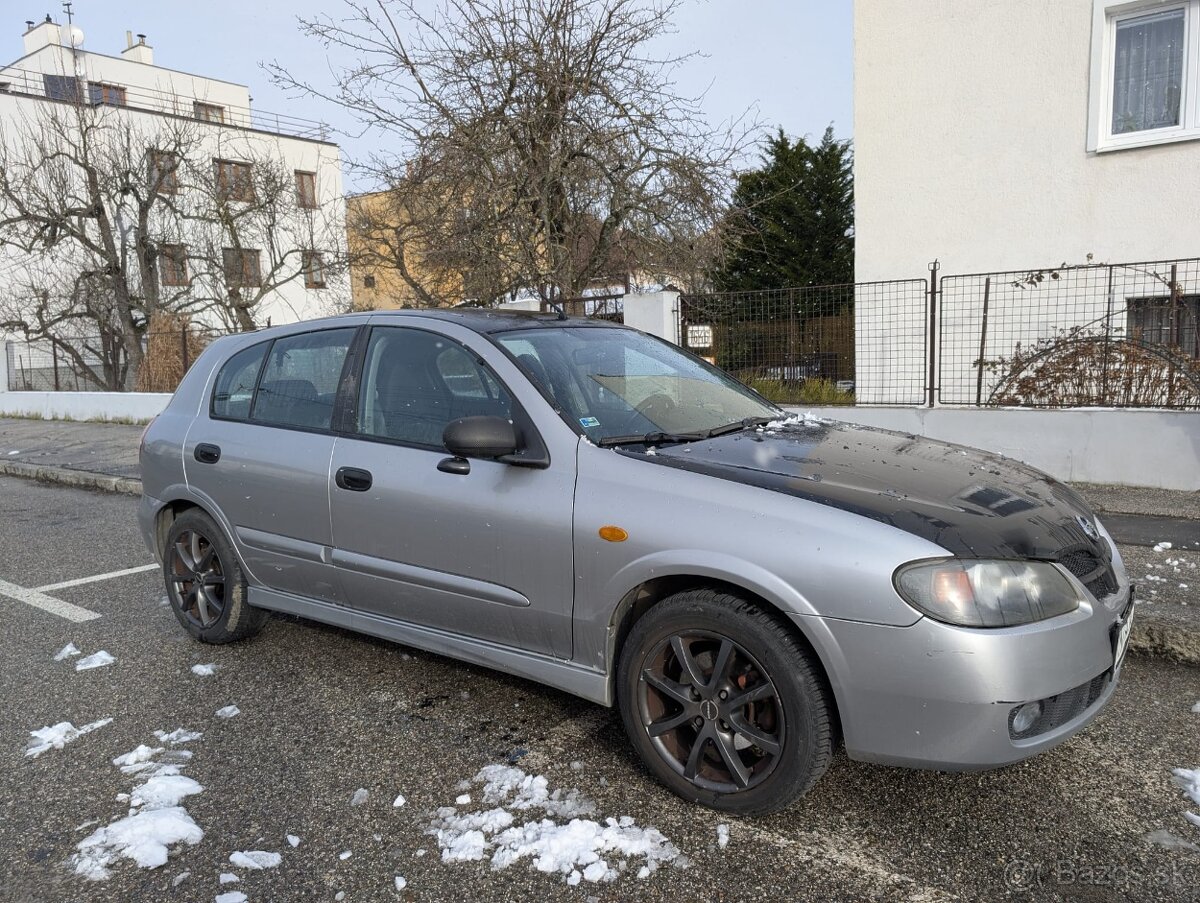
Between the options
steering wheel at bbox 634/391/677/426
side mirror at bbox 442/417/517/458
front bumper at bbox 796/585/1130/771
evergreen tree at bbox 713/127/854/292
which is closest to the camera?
front bumper at bbox 796/585/1130/771

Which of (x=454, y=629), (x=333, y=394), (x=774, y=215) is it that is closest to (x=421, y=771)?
(x=454, y=629)

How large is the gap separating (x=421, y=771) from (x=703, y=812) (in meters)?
1.04

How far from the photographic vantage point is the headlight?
2.45 metres

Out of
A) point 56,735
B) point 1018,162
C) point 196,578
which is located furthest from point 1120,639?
point 1018,162

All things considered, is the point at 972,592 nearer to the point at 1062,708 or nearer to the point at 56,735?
the point at 1062,708

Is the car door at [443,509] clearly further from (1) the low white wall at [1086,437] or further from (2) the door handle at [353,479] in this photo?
(1) the low white wall at [1086,437]

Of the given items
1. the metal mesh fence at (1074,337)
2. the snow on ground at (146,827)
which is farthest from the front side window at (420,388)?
the metal mesh fence at (1074,337)

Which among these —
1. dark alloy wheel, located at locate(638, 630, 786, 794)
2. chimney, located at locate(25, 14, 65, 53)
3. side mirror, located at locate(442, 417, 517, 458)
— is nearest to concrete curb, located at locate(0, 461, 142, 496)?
side mirror, located at locate(442, 417, 517, 458)

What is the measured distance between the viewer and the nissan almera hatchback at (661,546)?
251cm

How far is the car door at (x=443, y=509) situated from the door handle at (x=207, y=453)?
925 mm

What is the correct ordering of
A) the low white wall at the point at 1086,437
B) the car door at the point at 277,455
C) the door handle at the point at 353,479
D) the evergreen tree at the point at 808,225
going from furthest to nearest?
the evergreen tree at the point at 808,225
the low white wall at the point at 1086,437
the car door at the point at 277,455
the door handle at the point at 353,479

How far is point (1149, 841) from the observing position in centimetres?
262

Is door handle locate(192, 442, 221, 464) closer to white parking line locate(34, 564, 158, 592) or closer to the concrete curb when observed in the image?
white parking line locate(34, 564, 158, 592)

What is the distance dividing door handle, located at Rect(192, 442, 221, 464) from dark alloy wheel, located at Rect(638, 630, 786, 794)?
2593 millimetres
